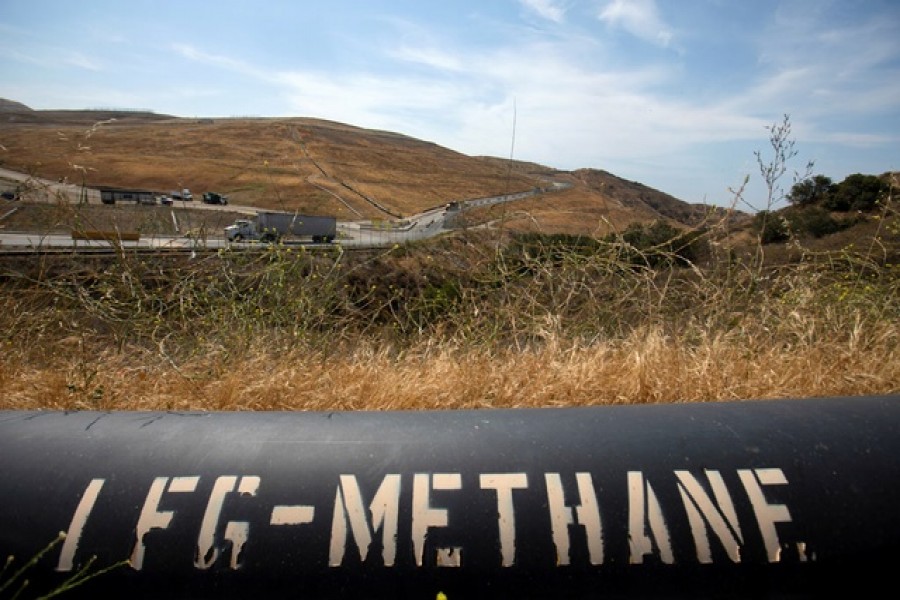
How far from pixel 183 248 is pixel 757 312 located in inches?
172

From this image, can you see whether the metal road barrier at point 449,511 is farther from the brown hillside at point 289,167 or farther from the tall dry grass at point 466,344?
the brown hillside at point 289,167

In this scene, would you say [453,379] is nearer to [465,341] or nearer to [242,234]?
[465,341]

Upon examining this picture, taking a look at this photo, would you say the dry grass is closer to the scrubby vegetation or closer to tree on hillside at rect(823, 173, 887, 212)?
the scrubby vegetation

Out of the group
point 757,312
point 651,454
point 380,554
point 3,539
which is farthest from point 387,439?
point 757,312

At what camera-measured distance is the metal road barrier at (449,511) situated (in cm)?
170

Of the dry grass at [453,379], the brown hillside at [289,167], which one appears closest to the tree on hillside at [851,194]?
the dry grass at [453,379]

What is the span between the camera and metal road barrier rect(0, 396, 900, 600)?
1696mm

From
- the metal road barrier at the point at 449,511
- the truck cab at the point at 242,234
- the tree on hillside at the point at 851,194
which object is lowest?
the metal road barrier at the point at 449,511

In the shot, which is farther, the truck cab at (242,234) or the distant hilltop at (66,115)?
the distant hilltop at (66,115)

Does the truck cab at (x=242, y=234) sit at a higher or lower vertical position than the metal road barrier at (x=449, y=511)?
higher

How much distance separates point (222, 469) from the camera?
1.86 meters

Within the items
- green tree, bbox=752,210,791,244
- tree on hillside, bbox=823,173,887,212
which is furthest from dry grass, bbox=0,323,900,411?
tree on hillside, bbox=823,173,887,212

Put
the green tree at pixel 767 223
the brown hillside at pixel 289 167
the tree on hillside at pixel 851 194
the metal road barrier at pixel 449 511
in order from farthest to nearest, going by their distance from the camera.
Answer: the brown hillside at pixel 289 167 → the tree on hillside at pixel 851 194 → the green tree at pixel 767 223 → the metal road barrier at pixel 449 511

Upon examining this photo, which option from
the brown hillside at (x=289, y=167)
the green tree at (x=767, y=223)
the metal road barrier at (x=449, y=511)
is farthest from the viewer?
the brown hillside at (x=289, y=167)
